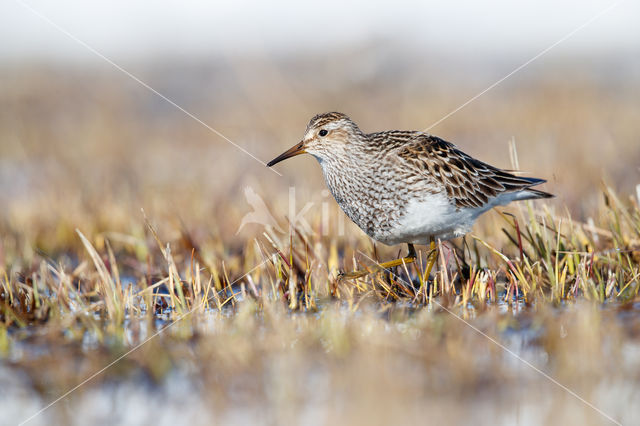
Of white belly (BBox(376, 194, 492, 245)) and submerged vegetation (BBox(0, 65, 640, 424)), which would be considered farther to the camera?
white belly (BBox(376, 194, 492, 245))

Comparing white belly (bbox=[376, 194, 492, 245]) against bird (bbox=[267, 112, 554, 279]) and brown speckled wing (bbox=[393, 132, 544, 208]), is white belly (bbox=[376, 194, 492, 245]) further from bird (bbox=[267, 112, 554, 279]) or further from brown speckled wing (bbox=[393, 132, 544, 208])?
brown speckled wing (bbox=[393, 132, 544, 208])

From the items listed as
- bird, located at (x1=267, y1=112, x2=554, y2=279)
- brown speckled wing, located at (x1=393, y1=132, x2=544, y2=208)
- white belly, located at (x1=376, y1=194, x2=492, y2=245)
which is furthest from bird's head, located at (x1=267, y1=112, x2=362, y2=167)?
white belly, located at (x1=376, y1=194, x2=492, y2=245)

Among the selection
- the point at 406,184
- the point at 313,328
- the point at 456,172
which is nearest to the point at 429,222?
the point at 406,184

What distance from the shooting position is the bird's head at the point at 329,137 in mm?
6277

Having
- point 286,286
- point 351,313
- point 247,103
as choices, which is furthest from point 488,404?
point 247,103

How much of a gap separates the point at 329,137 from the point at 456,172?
1.22m

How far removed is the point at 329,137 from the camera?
21.1 ft

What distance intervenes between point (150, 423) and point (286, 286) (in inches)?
89.1

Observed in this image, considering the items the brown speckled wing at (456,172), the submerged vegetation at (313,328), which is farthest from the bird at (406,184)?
the submerged vegetation at (313,328)

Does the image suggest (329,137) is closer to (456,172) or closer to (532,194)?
(456,172)

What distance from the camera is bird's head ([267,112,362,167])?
628 cm

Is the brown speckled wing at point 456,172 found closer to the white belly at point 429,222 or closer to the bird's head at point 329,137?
the white belly at point 429,222

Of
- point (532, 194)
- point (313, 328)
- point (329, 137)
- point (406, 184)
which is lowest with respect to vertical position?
point (313, 328)

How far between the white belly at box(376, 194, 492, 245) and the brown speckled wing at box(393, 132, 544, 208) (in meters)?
0.12
